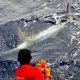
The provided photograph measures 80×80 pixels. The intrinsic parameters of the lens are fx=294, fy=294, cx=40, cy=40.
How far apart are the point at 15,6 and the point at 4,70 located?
5.39 meters

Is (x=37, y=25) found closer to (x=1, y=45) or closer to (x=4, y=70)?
(x=1, y=45)

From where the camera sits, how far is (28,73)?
395cm

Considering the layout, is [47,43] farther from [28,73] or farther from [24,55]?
[28,73]

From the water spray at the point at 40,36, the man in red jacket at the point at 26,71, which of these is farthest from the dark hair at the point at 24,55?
the water spray at the point at 40,36

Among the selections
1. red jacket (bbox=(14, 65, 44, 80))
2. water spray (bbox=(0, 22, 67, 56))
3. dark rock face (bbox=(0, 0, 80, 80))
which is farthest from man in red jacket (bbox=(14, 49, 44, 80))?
water spray (bbox=(0, 22, 67, 56))

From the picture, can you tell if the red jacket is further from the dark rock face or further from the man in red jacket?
the dark rock face

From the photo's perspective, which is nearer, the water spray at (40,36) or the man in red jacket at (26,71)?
the man in red jacket at (26,71)

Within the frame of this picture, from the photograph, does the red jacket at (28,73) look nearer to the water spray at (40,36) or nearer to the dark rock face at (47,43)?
the dark rock face at (47,43)

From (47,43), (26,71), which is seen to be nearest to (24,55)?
(26,71)

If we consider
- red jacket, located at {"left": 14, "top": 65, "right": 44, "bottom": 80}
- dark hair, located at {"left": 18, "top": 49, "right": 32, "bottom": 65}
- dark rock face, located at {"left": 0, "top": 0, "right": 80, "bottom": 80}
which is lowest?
dark rock face, located at {"left": 0, "top": 0, "right": 80, "bottom": 80}

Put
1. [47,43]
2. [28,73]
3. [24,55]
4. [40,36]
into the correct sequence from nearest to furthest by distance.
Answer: [28,73] < [24,55] < [47,43] < [40,36]

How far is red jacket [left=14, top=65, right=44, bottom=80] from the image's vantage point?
12.9 feet

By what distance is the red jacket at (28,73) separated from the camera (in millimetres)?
3922

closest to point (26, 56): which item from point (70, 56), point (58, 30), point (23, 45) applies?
point (70, 56)
